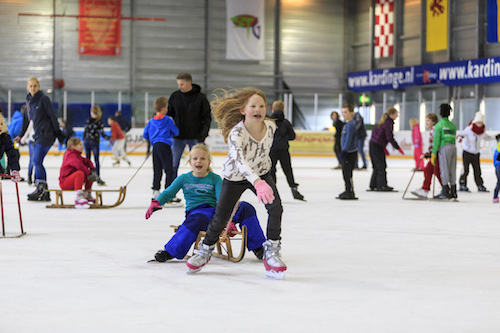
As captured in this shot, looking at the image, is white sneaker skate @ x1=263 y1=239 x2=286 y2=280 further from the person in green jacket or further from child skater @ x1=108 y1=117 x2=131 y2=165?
child skater @ x1=108 y1=117 x2=131 y2=165

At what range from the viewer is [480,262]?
5348mm

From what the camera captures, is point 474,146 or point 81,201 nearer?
point 81,201

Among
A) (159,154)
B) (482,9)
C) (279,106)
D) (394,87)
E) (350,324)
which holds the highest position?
(482,9)

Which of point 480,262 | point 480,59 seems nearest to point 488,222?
point 480,262

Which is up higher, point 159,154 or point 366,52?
point 366,52

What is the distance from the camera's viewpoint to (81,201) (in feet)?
29.5

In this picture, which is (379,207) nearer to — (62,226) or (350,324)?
(62,226)

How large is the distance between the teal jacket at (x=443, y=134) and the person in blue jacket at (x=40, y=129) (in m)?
4.90

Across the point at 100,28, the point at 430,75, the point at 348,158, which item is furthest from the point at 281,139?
the point at 100,28

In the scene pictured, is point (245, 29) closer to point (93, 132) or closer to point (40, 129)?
point (93, 132)

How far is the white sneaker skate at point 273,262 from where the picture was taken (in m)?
4.60

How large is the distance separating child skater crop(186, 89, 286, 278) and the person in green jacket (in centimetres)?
634

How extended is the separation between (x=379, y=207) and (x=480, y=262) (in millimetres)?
4327

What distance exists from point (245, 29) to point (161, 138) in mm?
24462
